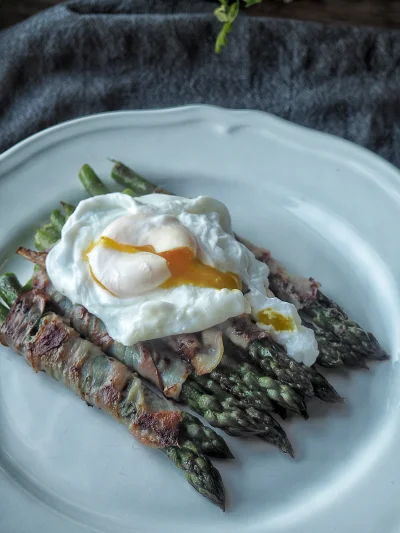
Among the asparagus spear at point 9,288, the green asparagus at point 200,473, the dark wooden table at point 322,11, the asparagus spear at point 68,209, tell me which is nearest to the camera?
the green asparagus at point 200,473

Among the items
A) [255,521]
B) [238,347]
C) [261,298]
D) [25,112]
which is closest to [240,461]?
[255,521]

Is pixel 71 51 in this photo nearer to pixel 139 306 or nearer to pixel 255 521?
pixel 139 306

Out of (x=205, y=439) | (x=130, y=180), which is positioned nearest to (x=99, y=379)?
(x=205, y=439)

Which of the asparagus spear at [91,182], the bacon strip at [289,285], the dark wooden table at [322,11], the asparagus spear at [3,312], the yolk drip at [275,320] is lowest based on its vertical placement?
the asparagus spear at [3,312]

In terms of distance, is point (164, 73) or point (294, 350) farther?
point (164, 73)

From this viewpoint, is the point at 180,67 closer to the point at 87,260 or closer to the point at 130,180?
the point at 130,180

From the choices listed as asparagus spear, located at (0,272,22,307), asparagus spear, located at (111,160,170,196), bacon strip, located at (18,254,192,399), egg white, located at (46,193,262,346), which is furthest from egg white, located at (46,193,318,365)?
asparagus spear, located at (111,160,170,196)

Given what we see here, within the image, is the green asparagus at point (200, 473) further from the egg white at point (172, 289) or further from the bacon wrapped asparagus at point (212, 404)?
the egg white at point (172, 289)

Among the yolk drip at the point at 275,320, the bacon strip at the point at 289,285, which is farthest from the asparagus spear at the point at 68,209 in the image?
the yolk drip at the point at 275,320
